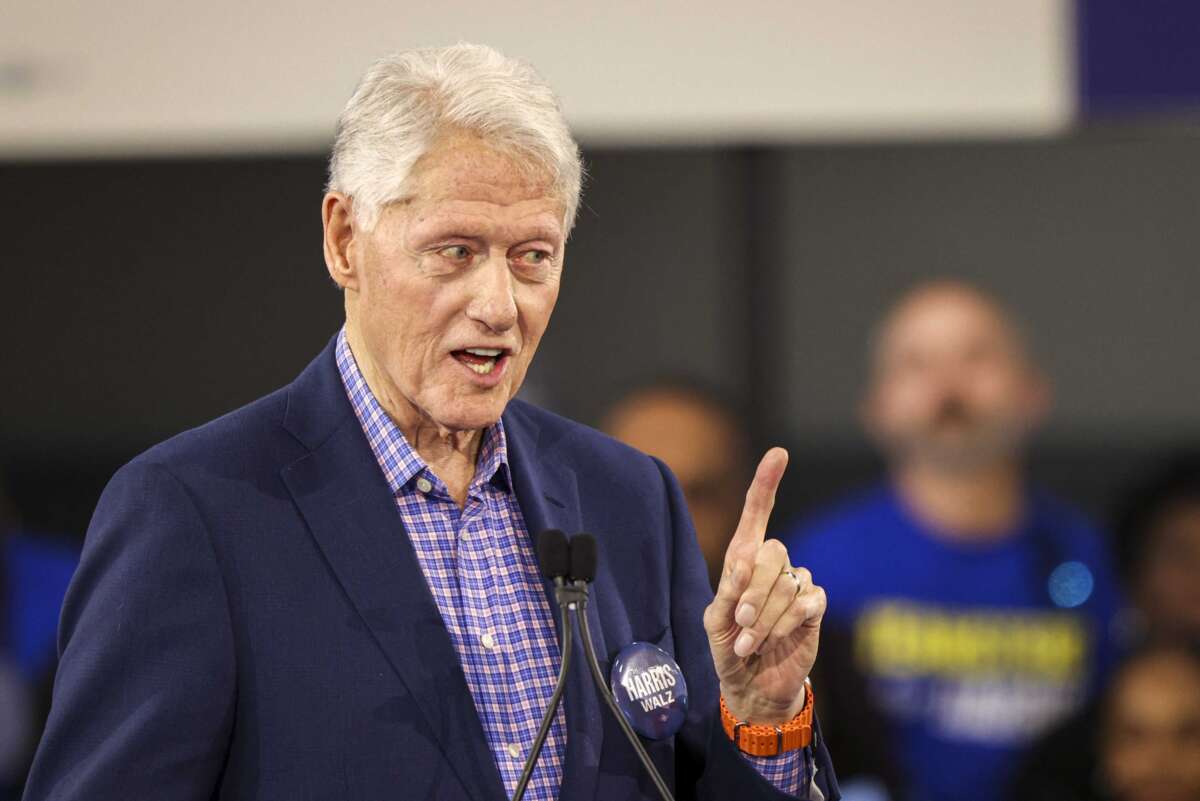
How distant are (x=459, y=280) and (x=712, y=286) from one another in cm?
261

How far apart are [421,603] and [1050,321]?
293 centimetres

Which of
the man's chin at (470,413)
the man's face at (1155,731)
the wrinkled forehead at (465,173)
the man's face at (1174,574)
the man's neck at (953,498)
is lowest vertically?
the man's face at (1155,731)

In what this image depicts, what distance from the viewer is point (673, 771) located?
5.35 feet

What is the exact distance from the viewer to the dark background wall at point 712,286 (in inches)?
162

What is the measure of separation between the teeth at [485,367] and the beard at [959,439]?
265cm

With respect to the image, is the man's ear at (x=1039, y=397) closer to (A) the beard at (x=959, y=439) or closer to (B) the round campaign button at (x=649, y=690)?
(A) the beard at (x=959, y=439)

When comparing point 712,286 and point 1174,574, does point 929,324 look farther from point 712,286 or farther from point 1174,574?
point 1174,574

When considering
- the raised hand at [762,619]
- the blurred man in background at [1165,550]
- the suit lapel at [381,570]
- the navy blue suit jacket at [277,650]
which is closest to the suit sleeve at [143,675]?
the navy blue suit jacket at [277,650]

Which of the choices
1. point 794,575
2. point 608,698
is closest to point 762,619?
point 794,575

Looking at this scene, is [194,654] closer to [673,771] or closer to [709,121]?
[673,771]

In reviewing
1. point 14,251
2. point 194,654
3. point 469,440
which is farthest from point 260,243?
point 194,654

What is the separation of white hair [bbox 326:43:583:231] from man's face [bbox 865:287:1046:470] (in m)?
2.63

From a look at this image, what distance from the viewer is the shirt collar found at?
162cm

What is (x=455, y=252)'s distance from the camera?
1.57 m
